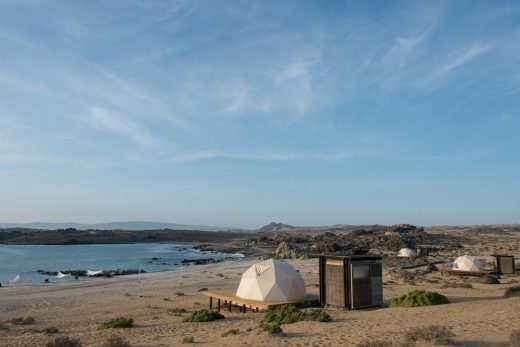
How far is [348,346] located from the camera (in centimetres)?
1145

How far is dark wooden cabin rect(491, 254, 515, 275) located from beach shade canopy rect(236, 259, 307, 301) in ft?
60.3

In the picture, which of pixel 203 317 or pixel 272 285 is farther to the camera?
pixel 272 285

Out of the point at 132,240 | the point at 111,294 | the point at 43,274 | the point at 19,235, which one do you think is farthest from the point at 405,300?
the point at 19,235

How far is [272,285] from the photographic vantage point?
21.4 meters

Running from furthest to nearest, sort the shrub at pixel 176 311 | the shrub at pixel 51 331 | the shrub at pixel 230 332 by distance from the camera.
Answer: the shrub at pixel 176 311, the shrub at pixel 51 331, the shrub at pixel 230 332

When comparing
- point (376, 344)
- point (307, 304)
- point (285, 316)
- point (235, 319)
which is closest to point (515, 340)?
point (376, 344)

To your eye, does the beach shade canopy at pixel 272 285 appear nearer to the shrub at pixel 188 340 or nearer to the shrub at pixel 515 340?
the shrub at pixel 188 340

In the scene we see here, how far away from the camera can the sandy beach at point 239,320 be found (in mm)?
12625

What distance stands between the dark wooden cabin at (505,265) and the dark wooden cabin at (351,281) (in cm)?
1768

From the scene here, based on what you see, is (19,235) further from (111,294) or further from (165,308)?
(165,308)

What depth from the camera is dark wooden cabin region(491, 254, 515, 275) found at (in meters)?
32.1

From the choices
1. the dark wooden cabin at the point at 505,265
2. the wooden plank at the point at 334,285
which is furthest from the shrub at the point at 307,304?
the dark wooden cabin at the point at 505,265

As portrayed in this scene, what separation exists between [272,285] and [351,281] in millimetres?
4290

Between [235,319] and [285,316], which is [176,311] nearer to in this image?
[235,319]
